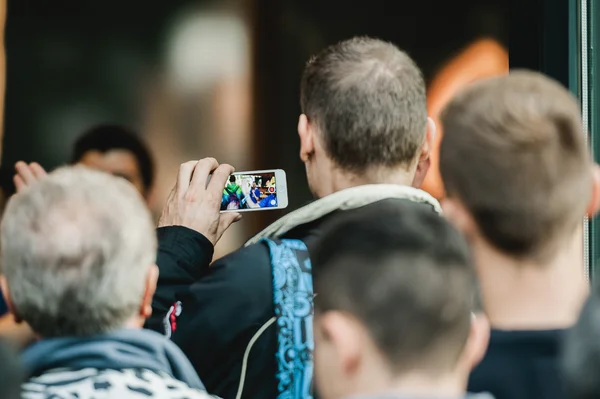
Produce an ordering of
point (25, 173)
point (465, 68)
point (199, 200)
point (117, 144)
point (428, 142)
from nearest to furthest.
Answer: point (428, 142), point (199, 200), point (25, 173), point (117, 144), point (465, 68)

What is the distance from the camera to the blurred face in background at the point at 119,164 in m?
3.84

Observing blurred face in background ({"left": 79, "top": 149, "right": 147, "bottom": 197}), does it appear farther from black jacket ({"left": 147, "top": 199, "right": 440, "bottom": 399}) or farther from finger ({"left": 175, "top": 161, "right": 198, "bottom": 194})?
black jacket ({"left": 147, "top": 199, "right": 440, "bottom": 399})

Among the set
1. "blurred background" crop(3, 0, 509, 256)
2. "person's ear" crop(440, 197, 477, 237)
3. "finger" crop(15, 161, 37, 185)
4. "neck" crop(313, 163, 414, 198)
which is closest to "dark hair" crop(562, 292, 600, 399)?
"person's ear" crop(440, 197, 477, 237)

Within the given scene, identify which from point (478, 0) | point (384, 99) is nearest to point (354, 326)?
point (384, 99)

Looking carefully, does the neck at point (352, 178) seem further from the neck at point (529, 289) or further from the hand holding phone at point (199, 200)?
the neck at point (529, 289)

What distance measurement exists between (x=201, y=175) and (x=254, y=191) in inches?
7.4

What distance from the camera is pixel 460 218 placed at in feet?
5.66

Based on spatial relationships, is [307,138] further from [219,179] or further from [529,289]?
[529,289]

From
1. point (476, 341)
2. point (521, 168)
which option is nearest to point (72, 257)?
point (476, 341)

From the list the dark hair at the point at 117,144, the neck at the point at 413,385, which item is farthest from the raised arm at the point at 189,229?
the dark hair at the point at 117,144

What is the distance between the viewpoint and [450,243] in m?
1.52

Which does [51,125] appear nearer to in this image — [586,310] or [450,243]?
[450,243]

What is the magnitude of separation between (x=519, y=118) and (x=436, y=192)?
8.06ft

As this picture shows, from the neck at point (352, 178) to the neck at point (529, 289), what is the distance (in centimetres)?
44
